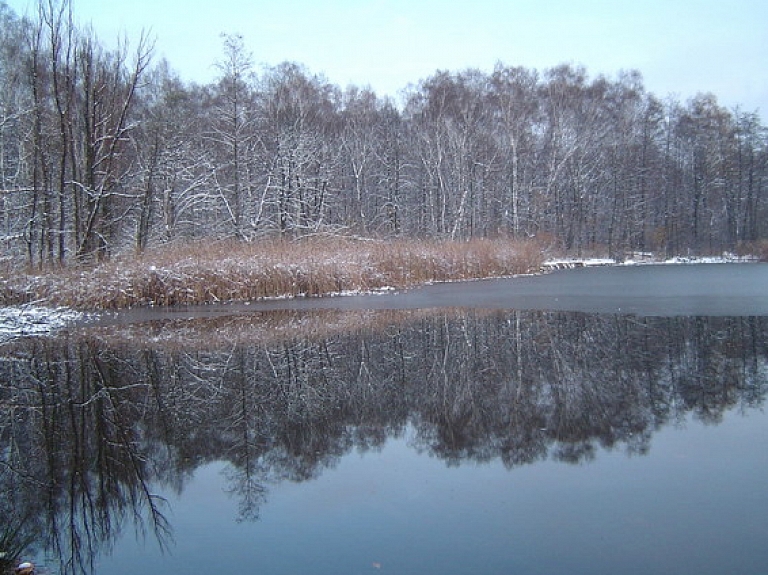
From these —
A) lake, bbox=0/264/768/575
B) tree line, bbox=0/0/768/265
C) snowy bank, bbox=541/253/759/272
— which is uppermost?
tree line, bbox=0/0/768/265

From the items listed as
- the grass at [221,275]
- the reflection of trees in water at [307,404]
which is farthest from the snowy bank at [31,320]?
the reflection of trees in water at [307,404]

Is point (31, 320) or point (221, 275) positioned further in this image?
point (221, 275)

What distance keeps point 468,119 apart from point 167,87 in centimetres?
2107

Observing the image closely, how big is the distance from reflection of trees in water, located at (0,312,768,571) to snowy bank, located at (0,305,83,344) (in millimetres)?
2208

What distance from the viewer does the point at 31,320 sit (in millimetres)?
14938

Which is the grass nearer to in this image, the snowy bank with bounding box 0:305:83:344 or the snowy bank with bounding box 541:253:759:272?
the snowy bank with bounding box 0:305:83:344

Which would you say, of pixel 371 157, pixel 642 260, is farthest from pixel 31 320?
pixel 642 260

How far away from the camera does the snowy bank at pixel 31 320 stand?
13734 millimetres

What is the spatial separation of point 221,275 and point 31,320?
585cm

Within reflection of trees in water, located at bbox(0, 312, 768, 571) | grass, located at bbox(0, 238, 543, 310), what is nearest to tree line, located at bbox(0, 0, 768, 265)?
grass, located at bbox(0, 238, 543, 310)

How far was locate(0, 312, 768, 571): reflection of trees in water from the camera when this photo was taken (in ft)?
17.8

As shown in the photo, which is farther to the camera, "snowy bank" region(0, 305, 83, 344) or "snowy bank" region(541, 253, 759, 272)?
"snowy bank" region(541, 253, 759, 272)

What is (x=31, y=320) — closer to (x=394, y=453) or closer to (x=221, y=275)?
(x=221, y=275)

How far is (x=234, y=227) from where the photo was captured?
106ft
